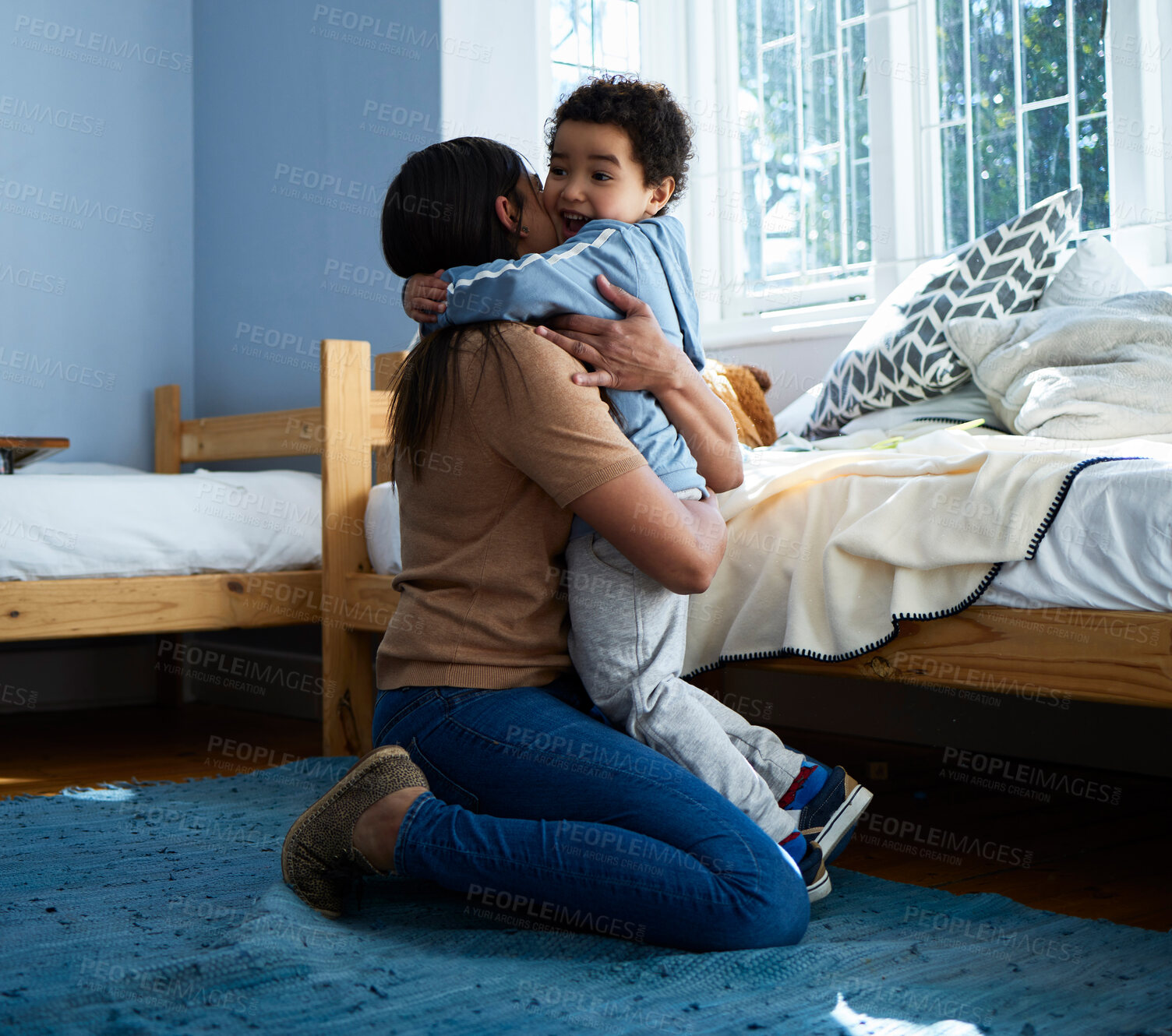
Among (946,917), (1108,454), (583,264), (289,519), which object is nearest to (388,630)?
(583,264)

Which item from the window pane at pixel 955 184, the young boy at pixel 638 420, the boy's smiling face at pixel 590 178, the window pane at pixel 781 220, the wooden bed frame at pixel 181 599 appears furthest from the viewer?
the window pane at pixel 781 220

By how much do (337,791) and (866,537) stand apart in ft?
2.35

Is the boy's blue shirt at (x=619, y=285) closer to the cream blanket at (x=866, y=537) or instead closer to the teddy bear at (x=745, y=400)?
the cream blanket at (x=866, y=537)

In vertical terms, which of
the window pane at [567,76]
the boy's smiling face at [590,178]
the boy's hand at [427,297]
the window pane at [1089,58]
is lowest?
the boy's hand at [427,297]

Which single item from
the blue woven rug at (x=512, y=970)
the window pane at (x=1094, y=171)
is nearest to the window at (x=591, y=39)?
the window pane at (x=1094, y=171)

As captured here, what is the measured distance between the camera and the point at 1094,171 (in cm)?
244

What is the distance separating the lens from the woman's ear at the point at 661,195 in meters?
1.49

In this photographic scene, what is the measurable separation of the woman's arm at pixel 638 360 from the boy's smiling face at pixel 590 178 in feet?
0.45

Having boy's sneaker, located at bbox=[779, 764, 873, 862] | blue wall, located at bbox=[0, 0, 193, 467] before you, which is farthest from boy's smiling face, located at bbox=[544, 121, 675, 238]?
blue wall, located at bbox=[0, 0, 193, 467]

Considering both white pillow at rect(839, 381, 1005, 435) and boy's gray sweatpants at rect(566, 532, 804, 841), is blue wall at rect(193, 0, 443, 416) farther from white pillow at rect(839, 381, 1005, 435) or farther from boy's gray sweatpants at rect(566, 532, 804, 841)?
boy's gray sweatpants at rect(566, 532, 804, 841)

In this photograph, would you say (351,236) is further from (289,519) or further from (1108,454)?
(1108,454)

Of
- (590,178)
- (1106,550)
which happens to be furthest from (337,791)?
(1106,550)

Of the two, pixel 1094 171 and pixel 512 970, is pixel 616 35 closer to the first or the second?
pixel 1094 171

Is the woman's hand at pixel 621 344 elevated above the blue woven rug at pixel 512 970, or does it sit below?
A: above
